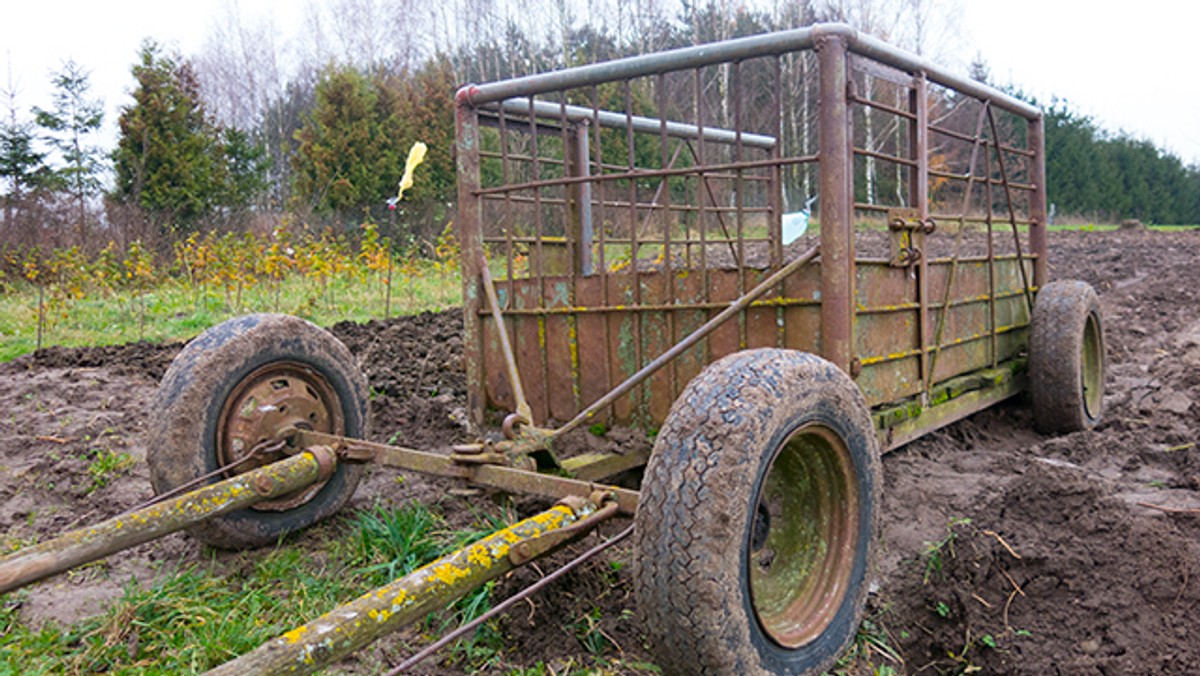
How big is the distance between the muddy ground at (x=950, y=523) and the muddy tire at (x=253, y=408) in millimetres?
359

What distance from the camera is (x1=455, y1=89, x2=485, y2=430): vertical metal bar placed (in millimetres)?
4113

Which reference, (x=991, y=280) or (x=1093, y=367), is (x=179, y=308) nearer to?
(x=991, y=280)

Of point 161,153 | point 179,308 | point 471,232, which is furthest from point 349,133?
point 471,232

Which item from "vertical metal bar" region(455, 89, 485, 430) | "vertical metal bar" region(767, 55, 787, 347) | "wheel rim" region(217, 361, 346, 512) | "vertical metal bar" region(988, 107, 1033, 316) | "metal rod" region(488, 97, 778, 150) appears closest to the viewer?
"vertical metal bar" region(767, 55, 787, 347)

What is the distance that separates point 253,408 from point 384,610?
1.78 m

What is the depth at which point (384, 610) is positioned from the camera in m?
2.11

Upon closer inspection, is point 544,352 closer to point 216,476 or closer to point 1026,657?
point 216,476

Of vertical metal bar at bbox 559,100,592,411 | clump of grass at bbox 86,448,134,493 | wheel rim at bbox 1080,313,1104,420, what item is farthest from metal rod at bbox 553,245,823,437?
wheel rim at bbox 1080,313,1104,420

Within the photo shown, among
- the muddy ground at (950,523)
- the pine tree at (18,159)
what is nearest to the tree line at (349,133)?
the pine tree at (18,159)

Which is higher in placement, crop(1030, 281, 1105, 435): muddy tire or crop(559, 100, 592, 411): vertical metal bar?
crop(559, 100, 592, 411): vertical metal bar

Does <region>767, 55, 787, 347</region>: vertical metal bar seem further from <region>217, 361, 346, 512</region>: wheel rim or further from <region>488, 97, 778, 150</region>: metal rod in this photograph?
<region>217, 361, 346, 512</region>: wheel rim

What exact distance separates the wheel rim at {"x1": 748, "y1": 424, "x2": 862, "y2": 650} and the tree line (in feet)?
45.9

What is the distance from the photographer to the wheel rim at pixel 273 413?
3.57 meters

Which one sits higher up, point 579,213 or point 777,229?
point 579,213
